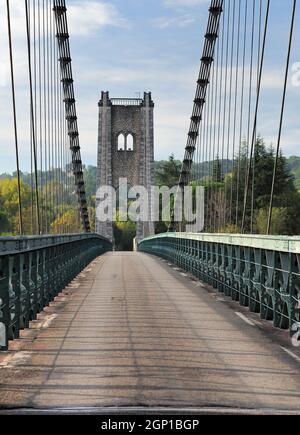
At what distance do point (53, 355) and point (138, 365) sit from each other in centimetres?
130

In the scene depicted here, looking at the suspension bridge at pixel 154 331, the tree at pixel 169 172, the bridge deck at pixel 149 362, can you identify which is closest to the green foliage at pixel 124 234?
the tree at pixel 169 172

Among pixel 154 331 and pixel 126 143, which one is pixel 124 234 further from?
pixel 154 331

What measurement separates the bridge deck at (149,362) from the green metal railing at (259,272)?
415mm

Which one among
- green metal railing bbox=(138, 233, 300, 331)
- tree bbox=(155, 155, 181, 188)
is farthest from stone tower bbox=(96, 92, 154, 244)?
green metal railing bbox=(138, 233, 300, 331)

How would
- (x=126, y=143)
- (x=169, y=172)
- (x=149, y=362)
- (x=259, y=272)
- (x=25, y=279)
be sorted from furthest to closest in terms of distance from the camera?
(x=169, y=172) < (x=126, y=143) < (x=259, y=272) < (x=25, y=279) < (x=149, y=362)

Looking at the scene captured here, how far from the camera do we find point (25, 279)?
11.7m

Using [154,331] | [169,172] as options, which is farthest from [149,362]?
[169,172]

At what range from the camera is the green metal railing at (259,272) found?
10.6 metres

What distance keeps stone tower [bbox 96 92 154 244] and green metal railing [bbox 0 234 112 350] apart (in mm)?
97833

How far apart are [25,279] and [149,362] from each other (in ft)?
12.3

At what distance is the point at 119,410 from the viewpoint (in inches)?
239

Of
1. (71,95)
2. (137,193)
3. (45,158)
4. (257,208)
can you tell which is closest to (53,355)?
(45,158)

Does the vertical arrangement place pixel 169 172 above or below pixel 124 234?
above
